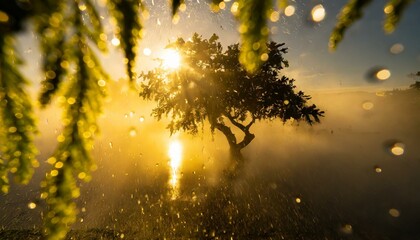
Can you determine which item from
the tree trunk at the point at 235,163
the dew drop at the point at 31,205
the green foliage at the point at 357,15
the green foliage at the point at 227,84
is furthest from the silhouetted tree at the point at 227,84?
the green foliage at the point at 357,15

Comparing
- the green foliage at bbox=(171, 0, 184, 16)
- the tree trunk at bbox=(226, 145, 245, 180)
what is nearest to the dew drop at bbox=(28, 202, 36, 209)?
the tree trunk at bbox=(226, 145, 245, 180)

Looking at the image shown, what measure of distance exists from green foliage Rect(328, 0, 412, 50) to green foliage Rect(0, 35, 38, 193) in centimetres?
132

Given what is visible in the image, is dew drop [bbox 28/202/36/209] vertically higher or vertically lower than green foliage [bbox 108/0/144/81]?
lower

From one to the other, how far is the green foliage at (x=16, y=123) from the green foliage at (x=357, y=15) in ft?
4.32

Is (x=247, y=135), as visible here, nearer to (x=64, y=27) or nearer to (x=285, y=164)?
(x=285, y=164)

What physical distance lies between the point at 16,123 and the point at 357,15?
1.48 metres

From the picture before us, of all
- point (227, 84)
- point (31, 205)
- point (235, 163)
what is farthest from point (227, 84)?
point (31, 205)

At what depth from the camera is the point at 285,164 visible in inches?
1059

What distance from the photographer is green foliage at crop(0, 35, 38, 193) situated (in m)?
0.98

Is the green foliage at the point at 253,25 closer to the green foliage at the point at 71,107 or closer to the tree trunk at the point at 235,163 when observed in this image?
the green foliage at the point at 71,107

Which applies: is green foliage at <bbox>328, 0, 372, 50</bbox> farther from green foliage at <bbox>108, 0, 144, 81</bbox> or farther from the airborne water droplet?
the airborne water droplet

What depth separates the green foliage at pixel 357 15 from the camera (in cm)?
94

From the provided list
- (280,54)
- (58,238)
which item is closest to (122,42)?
(58,238)

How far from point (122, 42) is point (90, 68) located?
0.22 meters
